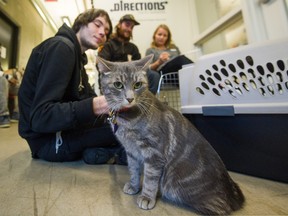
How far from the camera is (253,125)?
2.82 feet

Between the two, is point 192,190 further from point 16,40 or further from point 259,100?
point 16,40

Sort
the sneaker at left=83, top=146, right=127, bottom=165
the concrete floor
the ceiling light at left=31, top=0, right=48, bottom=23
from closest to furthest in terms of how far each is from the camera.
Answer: the concrete floor → the sneaker at left=83, top=146, right=127, bottom=165 → the ceiling light at left=31, top=0, right=48, bottom=23

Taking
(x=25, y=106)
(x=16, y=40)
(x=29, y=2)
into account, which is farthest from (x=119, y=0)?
(x=29, y=2)

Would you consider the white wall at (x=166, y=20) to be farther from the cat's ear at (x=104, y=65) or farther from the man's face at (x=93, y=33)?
the cat's ear at (x=104, y=65)

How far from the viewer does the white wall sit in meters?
2.20

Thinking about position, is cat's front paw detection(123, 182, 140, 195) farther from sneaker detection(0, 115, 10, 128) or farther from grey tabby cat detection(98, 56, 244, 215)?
sneaker detection(0, 115, 10, 128)

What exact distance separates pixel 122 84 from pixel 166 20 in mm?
1799

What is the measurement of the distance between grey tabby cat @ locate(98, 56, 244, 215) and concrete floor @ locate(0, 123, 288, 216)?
0.05m

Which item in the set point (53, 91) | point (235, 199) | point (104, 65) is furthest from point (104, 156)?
point (235, 199)

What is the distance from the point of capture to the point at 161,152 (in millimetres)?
679

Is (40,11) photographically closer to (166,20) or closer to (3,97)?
(3,97)

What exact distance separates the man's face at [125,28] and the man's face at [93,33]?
0.60 metres

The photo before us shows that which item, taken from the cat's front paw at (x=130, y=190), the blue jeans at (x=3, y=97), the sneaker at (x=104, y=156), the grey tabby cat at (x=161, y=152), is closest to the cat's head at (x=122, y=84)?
the grey tabby cat at (x=161, y=152)

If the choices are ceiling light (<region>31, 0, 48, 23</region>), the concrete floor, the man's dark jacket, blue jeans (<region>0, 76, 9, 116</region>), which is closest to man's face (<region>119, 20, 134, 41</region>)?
the man's dark jacket
